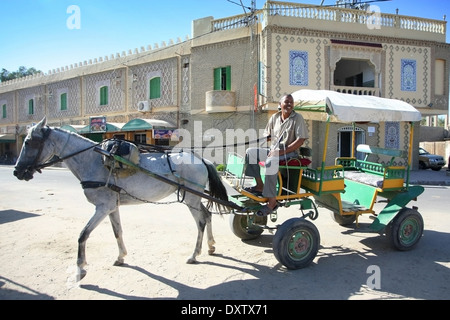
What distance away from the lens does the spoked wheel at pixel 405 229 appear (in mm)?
4477

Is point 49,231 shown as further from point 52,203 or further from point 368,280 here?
point 368,280

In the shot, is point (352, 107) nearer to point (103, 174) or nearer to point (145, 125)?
point (103, 174)

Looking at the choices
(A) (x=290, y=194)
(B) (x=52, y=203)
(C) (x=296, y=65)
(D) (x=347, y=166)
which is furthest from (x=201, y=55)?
(A) (x=290, y=194)

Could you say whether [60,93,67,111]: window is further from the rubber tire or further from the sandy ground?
the rubber tire

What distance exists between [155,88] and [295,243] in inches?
692

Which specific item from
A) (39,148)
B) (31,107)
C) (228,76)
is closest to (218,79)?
(228,76)

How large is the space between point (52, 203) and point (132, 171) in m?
5.59

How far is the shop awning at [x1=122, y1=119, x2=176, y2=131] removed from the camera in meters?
17.6

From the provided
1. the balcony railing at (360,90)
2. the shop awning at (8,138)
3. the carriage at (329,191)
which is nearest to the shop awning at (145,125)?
the balcony railing at (360,90)

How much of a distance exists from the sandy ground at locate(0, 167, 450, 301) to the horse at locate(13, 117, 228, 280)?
35 centimetres

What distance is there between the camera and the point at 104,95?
2202cm
